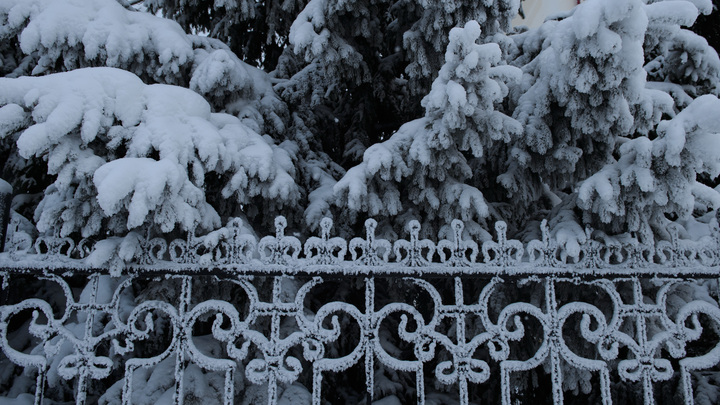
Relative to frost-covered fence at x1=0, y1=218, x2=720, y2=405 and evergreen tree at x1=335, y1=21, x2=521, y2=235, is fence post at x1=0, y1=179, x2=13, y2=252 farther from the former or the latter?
evergreen tree at x1=335, y1=21, x2=521, y2=235

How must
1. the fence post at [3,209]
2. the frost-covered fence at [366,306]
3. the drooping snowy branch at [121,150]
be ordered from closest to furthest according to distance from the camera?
the drooping snowy branch at [121,150]
the frost-covered fence at [366,306]
the fence post at [3,209]

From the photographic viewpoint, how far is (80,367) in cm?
192

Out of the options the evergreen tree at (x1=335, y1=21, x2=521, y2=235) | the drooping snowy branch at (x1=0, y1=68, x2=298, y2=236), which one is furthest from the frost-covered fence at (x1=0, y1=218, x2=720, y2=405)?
the evergreen tree at (x1=335, y1=21, x2=521, y2=235)

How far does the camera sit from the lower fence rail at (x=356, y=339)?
192 centimetres

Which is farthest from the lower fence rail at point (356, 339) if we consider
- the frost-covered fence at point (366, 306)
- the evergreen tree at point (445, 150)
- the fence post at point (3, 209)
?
the evergreen tree at point (445, 150)

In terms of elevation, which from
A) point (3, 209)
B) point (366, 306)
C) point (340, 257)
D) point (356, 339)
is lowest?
point (356, 339)

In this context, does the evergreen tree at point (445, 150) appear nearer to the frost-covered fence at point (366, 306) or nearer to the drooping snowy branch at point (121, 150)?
the frost-covered fence at point (366, 306)

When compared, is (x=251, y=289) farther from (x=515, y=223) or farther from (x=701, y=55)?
(x=701, y=55)

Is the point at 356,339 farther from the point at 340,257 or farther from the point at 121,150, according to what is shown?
the point at 121,150

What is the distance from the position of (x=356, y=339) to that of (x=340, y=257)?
1.37m

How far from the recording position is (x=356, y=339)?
10.3 ft

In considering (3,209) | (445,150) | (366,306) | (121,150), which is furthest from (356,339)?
(3,209)

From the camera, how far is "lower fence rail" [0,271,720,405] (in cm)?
192

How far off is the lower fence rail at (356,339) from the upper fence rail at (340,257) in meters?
0.05
